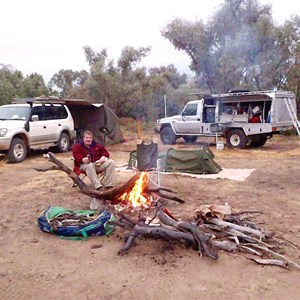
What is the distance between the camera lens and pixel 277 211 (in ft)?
19.9

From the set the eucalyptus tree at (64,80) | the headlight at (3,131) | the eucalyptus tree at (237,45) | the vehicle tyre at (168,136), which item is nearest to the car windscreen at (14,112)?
the headlight at (3,131)

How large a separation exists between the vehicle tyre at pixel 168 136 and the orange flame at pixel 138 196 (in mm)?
10309

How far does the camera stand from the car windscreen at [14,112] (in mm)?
11930

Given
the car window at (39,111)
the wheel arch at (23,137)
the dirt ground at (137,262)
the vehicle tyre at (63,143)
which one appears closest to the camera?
the dirt ground at (137,262)

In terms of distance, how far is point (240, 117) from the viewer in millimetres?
14445

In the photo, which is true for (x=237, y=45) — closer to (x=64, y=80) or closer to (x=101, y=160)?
(x=101, y=160)

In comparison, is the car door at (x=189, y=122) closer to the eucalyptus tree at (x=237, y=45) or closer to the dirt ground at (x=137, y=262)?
the eucalyptus tree at (x=237, y=45)

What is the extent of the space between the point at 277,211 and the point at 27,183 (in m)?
5.15

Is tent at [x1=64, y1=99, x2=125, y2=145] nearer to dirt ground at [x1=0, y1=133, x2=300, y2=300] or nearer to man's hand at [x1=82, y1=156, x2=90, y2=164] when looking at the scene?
dirt ground at [x1=0, y1=133, x2=300, y2=300]

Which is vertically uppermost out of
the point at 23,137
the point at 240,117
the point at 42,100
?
the point at 42,100

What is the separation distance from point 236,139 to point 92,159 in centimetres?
870

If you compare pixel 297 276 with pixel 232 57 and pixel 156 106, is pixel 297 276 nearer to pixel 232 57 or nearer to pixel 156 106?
pixel 232 57

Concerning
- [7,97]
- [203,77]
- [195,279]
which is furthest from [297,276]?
[7,97]

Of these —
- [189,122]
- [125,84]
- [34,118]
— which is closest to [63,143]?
[34,118]
